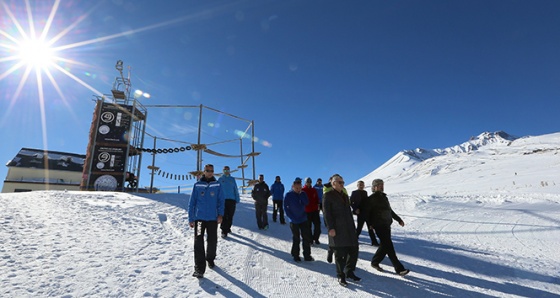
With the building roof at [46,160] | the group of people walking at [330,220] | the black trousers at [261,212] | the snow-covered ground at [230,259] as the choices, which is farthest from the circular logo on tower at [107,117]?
the building roof at [46,160]

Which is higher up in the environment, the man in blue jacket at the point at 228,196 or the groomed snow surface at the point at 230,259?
the man in blue jacket at the point at 228,196

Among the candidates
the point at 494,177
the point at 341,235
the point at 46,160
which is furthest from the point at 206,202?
the point at 46,160

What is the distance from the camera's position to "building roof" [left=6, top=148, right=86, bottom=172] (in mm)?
35969

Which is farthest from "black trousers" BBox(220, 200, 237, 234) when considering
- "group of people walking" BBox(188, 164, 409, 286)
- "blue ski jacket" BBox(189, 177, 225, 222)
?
"blue ski jacket" BBox(189, 177, 225, 222)

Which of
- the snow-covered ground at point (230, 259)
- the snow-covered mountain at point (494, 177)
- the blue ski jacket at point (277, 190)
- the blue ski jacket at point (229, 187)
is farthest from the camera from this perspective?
the snow-covered mountain at point (494, 177)

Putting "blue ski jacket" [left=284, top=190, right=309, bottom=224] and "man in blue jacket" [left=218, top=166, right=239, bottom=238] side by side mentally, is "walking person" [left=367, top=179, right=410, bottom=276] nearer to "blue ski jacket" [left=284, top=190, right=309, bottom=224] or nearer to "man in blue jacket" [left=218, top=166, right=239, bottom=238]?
"blue ski jacket" [left=284, top=190, right=309, bottom=224]

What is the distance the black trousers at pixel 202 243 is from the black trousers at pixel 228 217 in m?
2.56

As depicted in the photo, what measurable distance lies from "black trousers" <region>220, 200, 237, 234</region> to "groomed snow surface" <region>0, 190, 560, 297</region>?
1.21 ft

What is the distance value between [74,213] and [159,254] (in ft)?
15.8

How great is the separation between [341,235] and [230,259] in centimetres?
254

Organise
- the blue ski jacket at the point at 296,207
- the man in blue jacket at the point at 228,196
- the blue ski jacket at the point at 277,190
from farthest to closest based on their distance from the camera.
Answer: the blue ski jacket at the point at 277,190
the man in blue jacket at the point at 228,196
the blue ski jacket at the point at 296,207

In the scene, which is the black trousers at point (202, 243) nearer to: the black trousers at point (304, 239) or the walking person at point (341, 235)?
the black trousers at point (304, 239)

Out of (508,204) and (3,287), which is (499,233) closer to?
(508,204)

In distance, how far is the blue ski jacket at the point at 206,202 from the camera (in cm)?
513
